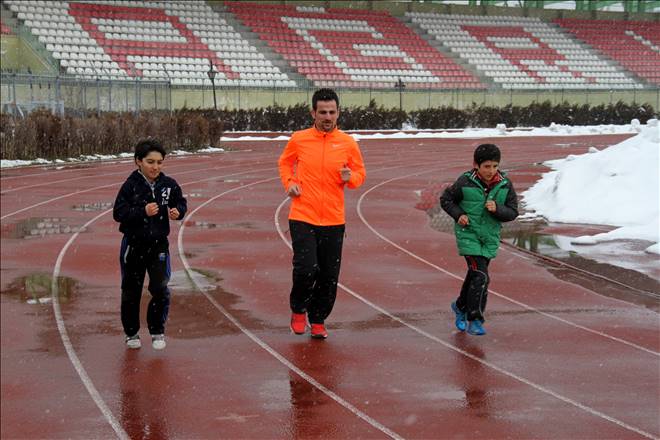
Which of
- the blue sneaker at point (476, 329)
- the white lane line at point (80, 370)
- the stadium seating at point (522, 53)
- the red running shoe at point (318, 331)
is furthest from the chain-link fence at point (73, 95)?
the stadium seating at point (522, 53)

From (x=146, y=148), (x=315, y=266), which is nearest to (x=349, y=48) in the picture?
(x=315, y=266)

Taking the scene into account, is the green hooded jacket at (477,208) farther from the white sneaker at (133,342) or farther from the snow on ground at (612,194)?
the snow on ground at (612,194)

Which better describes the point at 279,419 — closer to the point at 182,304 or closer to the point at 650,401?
the point at 650,401

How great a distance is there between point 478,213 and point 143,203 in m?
2.64

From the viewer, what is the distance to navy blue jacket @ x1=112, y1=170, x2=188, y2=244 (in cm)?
622

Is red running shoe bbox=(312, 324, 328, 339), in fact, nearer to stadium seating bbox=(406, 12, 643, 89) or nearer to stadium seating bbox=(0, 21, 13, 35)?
stadium seating bbox=(0, 21, 13, 35)

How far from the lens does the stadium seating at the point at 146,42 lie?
4331 cm

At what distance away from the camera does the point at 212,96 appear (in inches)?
1747

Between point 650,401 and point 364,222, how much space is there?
29.5 feet

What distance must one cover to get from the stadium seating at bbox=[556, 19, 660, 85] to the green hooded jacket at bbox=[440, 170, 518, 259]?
56.6m

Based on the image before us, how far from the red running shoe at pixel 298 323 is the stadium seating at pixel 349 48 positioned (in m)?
41.6

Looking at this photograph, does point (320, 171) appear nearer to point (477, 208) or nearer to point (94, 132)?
point (477, 208)

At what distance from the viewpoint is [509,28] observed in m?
63.8

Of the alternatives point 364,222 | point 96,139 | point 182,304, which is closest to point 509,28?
point 96,139
